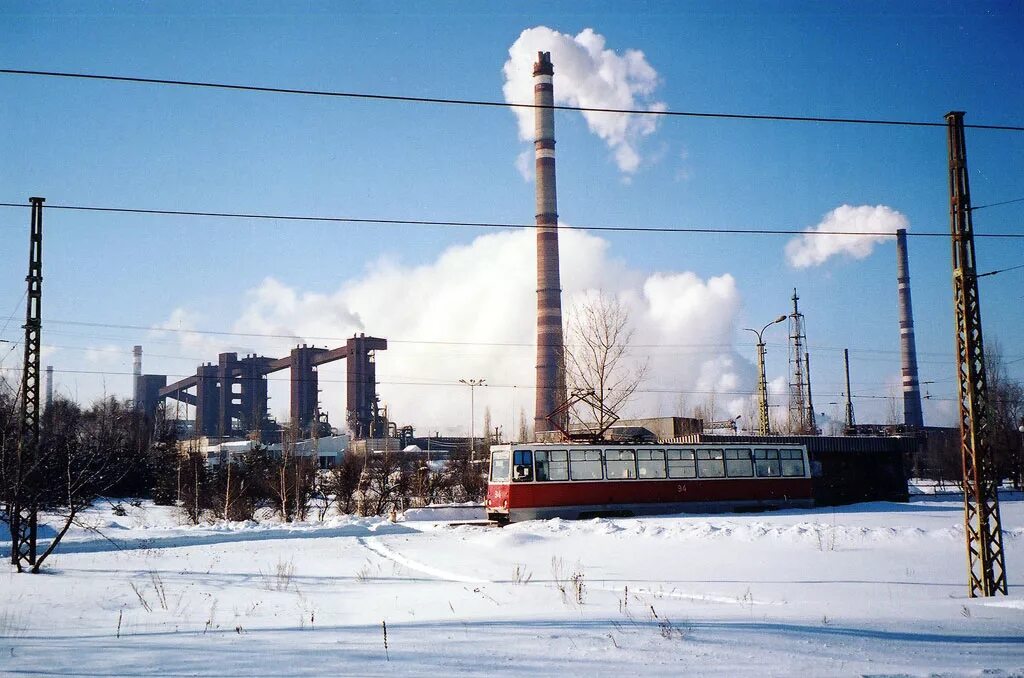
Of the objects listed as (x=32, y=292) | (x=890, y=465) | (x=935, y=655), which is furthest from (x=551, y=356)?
(x=935, y=655)

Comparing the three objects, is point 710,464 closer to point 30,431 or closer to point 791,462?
point 791,462

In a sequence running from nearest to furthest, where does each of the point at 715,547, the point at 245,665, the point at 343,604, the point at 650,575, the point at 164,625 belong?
1. the point at 245,665
2. the point at 164,625
3. the point at 343,604
4. the point at 650,575
5. the point at 715,547

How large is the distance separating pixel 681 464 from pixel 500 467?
21.7 ft

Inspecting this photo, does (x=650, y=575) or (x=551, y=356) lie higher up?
(x=551, y=356)

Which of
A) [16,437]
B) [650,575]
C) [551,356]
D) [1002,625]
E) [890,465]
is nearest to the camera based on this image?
[1002,625]

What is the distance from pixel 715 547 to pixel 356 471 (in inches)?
815

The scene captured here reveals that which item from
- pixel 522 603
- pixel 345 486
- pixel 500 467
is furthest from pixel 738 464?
pixel 522 603

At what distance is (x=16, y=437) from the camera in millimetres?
16516

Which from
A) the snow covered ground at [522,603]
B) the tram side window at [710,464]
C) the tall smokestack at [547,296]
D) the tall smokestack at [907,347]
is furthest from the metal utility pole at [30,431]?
the tall smokestack at [907,347]

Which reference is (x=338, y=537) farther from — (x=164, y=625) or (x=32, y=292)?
(x=164, y=625)

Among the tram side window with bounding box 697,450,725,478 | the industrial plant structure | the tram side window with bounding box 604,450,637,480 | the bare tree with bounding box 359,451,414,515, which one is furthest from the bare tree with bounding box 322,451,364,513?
the industrial plant structure

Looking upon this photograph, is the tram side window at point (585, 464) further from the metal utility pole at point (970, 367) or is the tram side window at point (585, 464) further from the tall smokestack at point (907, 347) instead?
the tall smokestack at point (907, 347)

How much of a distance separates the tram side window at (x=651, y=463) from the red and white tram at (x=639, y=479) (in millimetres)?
34

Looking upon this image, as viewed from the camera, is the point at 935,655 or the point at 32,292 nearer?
the point at 935,655
